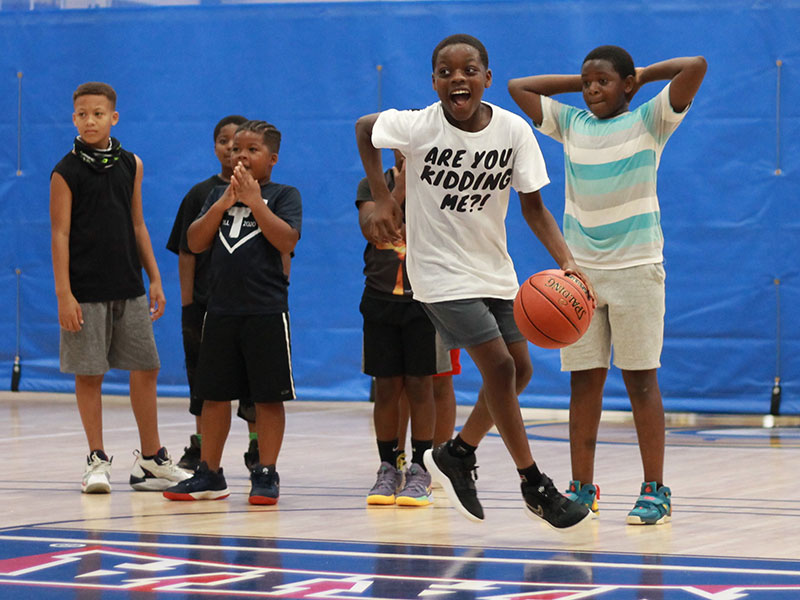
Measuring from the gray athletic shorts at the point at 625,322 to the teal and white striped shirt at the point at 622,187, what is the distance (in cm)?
4

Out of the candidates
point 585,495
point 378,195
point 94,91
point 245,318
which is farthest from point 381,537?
point 94,91

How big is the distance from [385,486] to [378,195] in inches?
51.1

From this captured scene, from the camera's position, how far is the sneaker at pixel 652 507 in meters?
4.45

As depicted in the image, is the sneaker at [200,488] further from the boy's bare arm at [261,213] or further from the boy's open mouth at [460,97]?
the boy's open mouth at [460,97]

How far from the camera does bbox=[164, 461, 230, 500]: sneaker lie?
513cm

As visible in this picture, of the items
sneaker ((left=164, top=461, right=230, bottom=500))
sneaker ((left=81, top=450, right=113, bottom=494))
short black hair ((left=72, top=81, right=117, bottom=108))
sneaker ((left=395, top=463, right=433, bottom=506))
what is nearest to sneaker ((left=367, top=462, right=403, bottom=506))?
sneaker ((left=395, top=463, right=433, bottom=506))

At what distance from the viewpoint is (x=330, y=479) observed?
5.79 meters

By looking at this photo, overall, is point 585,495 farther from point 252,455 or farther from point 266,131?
point 266,131

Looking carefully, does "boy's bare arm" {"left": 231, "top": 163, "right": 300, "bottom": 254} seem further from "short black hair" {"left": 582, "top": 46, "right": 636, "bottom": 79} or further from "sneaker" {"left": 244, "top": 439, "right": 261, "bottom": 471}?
"short black hair" {"left": 582, "top": 46, "right": 636, "bottom": 79}

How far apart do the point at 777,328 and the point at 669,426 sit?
98 cm

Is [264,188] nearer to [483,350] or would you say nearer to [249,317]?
[249,317]

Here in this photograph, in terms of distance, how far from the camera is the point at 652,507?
14.7ft

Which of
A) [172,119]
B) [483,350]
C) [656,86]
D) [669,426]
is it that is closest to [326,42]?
[172,119]

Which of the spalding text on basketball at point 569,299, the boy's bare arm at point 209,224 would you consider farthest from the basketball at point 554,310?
the boy's bare arm at point 209,224
